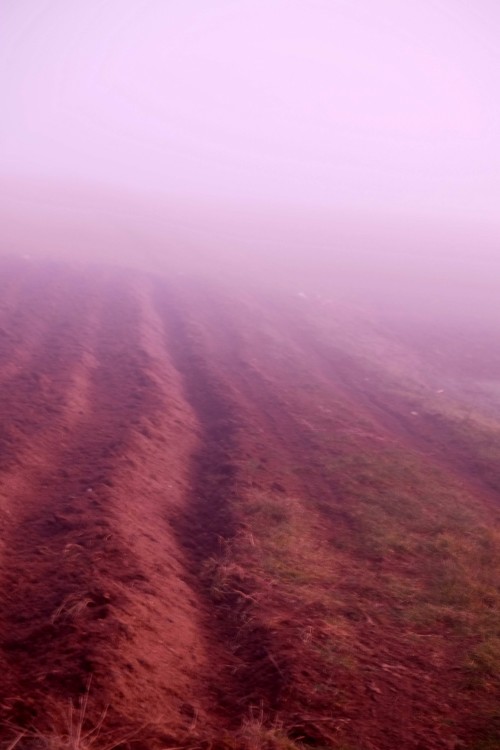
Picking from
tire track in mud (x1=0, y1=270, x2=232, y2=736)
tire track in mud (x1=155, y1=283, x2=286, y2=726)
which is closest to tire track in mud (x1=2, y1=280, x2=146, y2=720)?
tire track in mud (x1=0, y1=270, x2=232, y2=736)

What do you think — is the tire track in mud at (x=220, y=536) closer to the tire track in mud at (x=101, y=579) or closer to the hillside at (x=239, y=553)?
the hillside at (x=239, y=553)

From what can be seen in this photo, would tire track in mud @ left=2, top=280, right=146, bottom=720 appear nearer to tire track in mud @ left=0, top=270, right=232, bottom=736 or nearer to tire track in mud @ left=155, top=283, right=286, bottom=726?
tire track in mud @ left=0, top=270, right=232, bottom=736

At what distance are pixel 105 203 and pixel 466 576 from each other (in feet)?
282

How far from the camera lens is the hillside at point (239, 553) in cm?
748

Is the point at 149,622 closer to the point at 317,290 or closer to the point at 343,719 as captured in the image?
the point at 343,719

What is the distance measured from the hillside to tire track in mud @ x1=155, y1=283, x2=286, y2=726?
1.8 inches

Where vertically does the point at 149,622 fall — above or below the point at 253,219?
below

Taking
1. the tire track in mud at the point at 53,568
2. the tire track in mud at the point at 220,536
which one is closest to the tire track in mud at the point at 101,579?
the tire track in mud at the point at 53,568

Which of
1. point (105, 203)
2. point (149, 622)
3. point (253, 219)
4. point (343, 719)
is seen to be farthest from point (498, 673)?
point (105, 203)

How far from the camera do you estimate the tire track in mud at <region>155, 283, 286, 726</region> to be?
8.20 metres

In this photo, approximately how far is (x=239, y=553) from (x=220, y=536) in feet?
2.65

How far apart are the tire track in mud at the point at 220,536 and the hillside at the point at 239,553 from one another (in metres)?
0.04

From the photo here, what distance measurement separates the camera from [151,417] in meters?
18.0

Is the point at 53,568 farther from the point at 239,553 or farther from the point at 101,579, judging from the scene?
the point at 239,553
